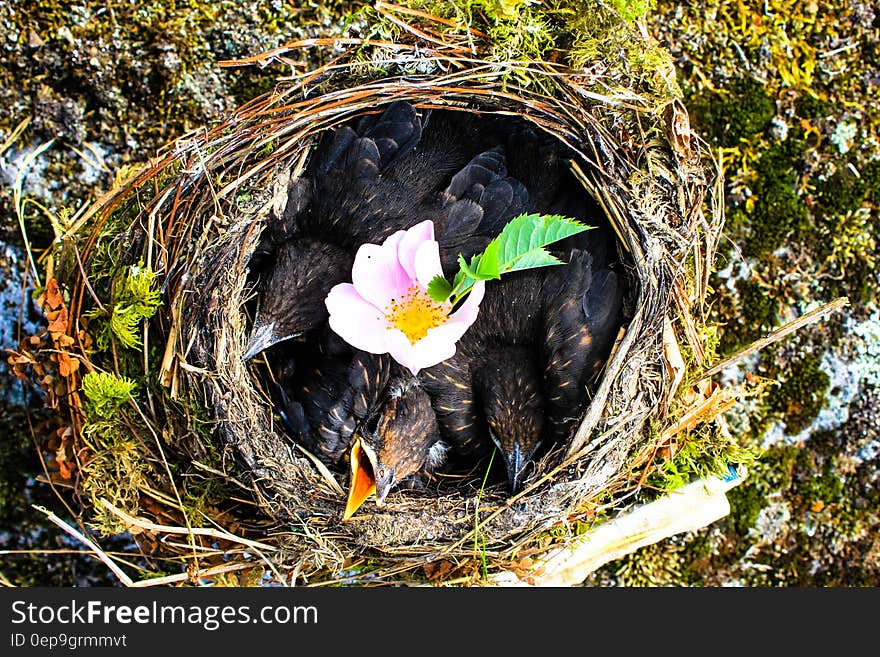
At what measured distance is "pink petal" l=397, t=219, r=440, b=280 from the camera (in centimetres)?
170

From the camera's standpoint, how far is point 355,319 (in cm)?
173

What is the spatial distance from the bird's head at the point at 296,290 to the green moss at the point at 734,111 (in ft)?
3.74

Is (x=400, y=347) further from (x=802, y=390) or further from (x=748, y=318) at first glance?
(x=802, y=390)

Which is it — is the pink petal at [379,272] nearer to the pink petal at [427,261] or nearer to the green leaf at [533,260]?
the pink petal at [427,261]

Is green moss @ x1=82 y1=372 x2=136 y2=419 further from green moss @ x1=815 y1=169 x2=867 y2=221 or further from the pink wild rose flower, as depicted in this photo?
green moss @ x1=815 y1=169 x2=867 y2=221

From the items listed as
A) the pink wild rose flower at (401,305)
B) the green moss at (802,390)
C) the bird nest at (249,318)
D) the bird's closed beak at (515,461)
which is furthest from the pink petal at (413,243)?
the green moss at (802,390)

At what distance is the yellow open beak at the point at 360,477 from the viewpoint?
5.53 feet

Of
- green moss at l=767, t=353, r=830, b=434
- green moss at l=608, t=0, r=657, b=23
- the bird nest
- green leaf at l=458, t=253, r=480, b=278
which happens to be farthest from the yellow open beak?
green moss at l=767, t=353, r=830, b=434

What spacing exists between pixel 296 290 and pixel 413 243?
1.00ft

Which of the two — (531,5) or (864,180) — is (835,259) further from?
(531,5)

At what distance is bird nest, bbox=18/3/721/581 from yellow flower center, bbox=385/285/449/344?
356 mm

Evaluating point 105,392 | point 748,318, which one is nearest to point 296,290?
point 105,392

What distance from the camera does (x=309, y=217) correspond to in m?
1.88

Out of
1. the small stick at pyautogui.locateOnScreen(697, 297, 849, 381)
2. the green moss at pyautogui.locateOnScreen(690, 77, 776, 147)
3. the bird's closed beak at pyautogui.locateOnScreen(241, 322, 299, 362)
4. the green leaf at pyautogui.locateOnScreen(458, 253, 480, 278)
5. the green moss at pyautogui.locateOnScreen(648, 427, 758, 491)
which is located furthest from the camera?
the green moss at pyautogui.locateOnScreen(690, 77, 776, 147)
